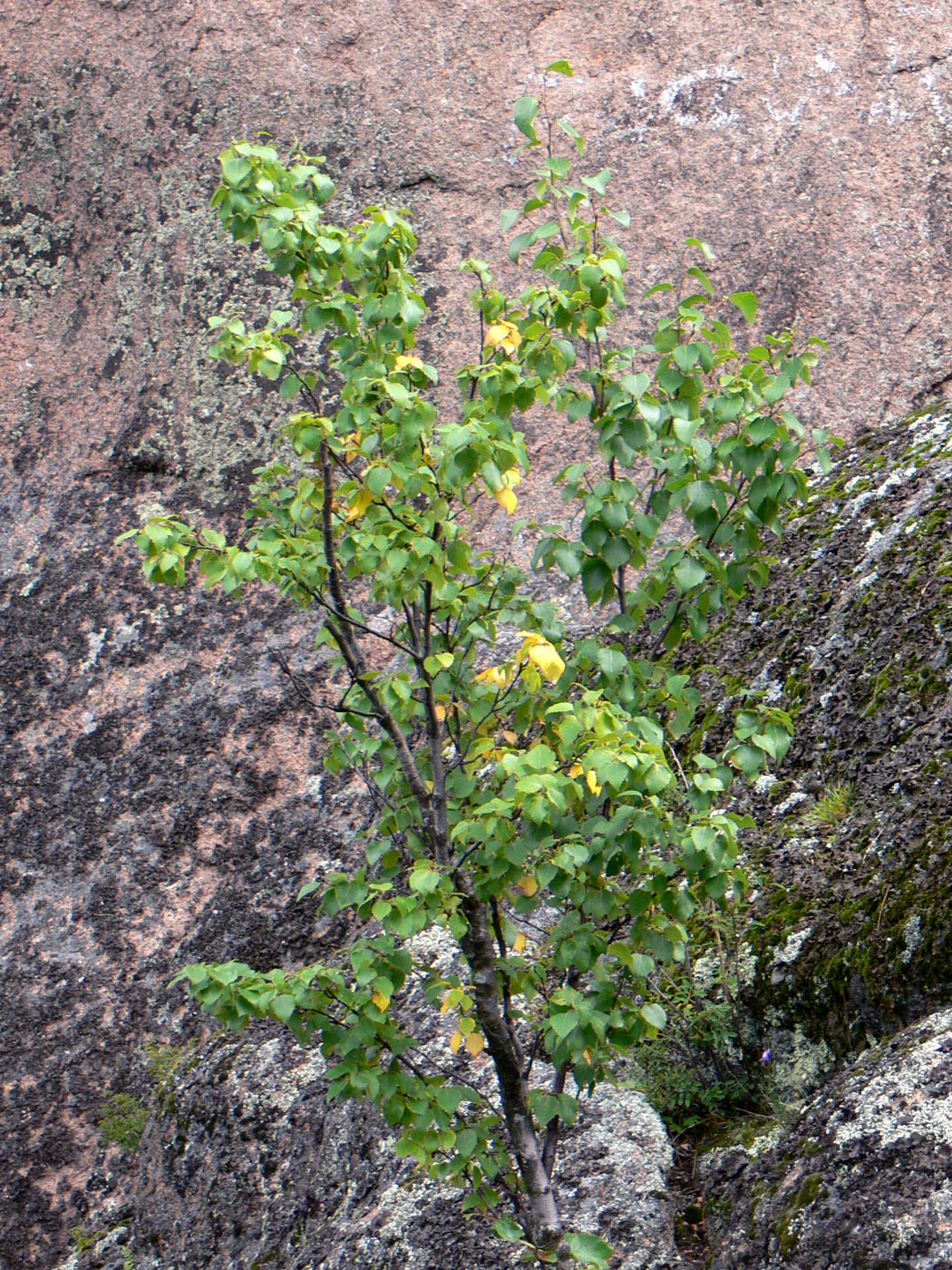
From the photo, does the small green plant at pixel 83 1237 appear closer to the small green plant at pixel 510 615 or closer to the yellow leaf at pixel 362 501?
the small green plant at pixel 510 615

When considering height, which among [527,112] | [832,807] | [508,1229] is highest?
[527,112]

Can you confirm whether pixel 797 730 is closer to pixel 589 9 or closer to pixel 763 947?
pixel 763 947

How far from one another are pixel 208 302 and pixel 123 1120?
152 inches

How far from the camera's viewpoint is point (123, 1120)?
4520 mm

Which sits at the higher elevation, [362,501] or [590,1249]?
[362,501]

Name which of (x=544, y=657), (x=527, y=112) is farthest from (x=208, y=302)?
(x=544, y=657)

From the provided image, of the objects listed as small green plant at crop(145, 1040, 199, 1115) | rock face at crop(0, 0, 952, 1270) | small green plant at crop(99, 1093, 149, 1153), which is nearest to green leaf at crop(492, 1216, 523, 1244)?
small green plant at crop(145, 1040, 199, 1115)

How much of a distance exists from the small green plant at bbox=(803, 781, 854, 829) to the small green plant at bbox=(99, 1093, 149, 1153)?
9.32 ft

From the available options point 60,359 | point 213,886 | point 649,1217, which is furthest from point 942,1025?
point 60,359

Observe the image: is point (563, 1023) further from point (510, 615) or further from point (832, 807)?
point (832, 807)

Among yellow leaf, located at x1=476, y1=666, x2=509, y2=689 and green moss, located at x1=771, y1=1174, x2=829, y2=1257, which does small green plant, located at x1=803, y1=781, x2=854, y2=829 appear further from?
yellow leaf, located at x1=476, y1=666, x2=509, y2=689

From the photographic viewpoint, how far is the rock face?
477 cm

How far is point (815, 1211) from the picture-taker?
7.55 ft

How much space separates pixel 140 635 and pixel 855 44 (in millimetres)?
4631
